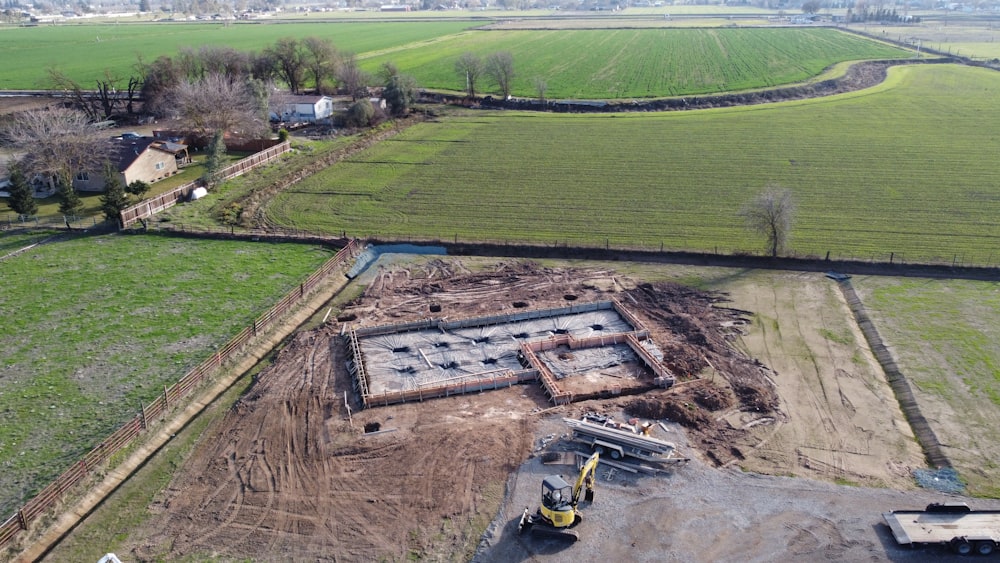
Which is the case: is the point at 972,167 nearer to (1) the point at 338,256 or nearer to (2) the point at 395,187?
(2) the point at 395,187

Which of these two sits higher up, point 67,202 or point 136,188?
point 136,188

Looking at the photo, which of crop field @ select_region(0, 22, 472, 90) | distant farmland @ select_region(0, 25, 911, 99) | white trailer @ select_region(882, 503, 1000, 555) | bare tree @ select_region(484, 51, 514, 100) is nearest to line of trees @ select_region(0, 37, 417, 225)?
bare tree @ select_region(484, 51, 514, 100)

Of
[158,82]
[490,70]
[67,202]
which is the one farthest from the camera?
[490,70]

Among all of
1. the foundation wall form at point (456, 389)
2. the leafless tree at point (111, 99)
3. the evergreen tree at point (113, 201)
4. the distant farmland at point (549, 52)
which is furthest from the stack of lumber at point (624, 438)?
the leafless tree at point (111, 99)

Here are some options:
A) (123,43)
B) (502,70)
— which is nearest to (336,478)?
(502,70)

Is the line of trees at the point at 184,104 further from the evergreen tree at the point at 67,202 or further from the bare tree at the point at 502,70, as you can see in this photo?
the bare tree at the point at 502,70

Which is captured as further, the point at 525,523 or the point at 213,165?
the point at 213,165

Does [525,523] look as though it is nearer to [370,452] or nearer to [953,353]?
[370,452]
